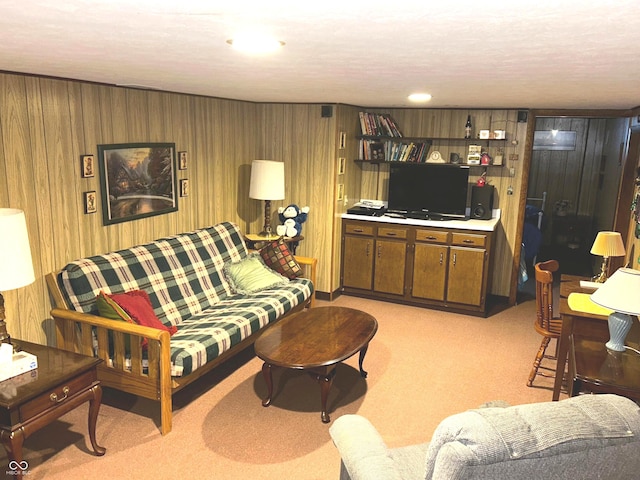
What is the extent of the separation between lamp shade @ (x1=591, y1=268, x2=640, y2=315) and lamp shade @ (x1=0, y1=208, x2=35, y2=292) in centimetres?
282

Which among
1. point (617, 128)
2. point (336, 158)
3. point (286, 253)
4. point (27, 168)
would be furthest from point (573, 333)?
point (617, 128)

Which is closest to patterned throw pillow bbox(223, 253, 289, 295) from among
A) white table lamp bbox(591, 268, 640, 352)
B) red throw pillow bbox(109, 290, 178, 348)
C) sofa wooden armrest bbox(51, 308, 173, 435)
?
red throw pillow bbox(109, 290, 178, 348)

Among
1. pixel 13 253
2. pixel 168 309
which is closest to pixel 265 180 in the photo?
pixel 168 309

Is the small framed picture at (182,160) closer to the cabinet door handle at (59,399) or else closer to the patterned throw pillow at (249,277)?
the patterned throw pillow at (249,277)

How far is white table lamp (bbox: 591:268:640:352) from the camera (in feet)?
8.50

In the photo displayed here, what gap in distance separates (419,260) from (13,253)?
385cm

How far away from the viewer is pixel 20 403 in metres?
2.40

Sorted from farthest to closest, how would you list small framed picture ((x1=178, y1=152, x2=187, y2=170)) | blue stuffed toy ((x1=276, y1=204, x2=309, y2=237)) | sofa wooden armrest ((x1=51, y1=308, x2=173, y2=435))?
blue stuffed toy ((x1=276, y1=204, x2=309, y2=237)) → small framed picture ((x1=178, y1=152, x2=187, y2=170)) → sofa wooden armrest ((x1=51, y1=308, x2=173, y2=435))

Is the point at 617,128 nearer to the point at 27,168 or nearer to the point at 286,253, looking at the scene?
the point at 286,253

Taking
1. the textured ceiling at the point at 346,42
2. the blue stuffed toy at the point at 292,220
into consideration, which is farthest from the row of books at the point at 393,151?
the textured ceiling at the point at 346,42

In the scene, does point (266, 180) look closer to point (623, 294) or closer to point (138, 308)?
point (138, 308)

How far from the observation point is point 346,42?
1.81m

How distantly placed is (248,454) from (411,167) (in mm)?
3637

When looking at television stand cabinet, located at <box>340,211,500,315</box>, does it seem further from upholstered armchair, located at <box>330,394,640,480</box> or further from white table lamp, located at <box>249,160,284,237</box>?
upholstered armchair, located at <box>330,394,640,480</box>
